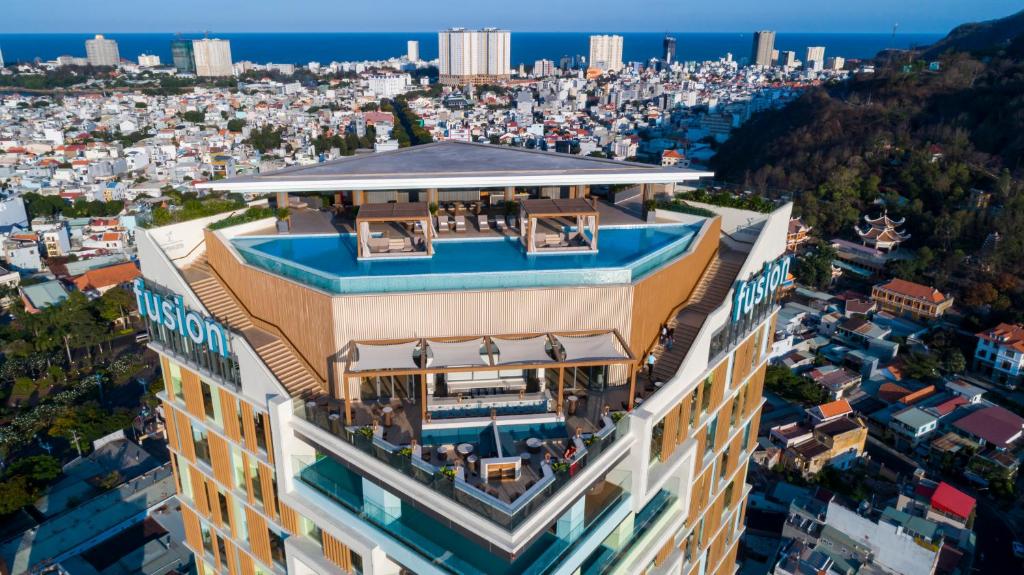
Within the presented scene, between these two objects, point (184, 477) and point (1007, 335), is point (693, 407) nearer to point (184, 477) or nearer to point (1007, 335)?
point (184, 477)

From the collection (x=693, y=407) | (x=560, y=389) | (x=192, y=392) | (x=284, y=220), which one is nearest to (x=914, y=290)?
(x=693, y=407)

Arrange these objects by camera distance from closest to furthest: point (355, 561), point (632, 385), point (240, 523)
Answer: point (355, 561) < point (632, 385) < point (240, 523)

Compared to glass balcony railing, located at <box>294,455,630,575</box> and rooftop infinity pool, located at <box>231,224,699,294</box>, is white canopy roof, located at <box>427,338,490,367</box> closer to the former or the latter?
rooftop infinity pool, located at <box>231,224,699,294</box>

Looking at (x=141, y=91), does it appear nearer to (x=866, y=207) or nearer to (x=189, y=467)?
(x=866, y=207)

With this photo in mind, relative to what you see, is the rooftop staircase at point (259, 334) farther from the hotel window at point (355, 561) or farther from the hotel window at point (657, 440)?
the hotel window at point (657, 440)

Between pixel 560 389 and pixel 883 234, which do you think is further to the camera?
pixel 883 234

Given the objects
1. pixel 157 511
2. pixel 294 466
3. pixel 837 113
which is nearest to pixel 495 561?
pixel 294 466
